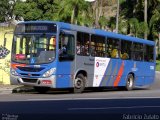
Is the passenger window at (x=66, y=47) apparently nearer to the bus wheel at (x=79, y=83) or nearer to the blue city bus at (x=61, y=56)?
the blue city bus at (x=61, y=56)

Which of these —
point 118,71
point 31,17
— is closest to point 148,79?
point 118,71

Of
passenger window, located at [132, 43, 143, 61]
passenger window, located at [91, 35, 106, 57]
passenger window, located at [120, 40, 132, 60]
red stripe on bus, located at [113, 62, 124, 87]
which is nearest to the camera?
passenger window, located at [91, 35, 106, 57]

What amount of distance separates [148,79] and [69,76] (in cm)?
836

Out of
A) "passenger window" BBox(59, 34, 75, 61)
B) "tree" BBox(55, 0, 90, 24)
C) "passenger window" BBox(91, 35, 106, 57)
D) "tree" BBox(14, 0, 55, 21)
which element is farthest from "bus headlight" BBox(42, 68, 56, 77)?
"tree" BBox(14, 0, 55, 21)

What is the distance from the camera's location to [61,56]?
1958cm

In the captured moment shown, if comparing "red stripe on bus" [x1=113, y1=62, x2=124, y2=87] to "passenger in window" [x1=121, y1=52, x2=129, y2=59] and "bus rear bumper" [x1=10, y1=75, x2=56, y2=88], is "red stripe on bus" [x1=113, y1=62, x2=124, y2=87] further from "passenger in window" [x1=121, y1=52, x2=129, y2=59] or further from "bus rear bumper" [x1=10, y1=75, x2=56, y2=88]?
"bus rear bumper" [x1=10, y1=75, x2=56, y2=88]

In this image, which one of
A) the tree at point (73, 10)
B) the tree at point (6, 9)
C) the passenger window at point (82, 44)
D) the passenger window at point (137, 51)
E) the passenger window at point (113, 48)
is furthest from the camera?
the tree at point (6, 9)

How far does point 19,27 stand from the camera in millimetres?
20531

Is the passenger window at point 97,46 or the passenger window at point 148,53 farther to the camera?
the passenger window at point 148,53

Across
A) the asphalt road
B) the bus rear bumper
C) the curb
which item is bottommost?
the curb

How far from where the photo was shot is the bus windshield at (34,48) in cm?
1952

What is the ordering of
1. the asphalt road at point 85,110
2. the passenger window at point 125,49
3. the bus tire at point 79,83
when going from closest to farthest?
the asphalt road at point 85,110
the bus tire at point 79,83
the passenger window at point 125,49

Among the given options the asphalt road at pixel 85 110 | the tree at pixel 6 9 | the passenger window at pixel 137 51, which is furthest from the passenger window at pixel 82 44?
the tree at pixel 6 9

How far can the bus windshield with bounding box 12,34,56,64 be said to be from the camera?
64.0 ft
